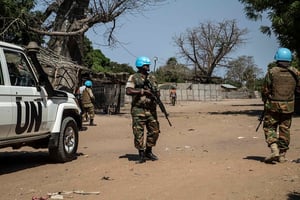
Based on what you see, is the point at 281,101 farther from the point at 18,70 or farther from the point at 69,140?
the point at 18,70

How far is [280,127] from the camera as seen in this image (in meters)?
8.05

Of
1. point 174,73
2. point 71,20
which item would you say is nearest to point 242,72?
point 174,73

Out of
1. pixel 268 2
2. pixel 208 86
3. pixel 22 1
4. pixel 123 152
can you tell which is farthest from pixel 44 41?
pixel 208 86

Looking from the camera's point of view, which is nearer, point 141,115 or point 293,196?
point 293,196

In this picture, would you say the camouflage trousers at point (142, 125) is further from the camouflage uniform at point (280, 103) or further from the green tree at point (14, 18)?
the green tree at point (14, 18)

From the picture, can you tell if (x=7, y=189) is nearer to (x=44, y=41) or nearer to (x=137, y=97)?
(x=137, y=97)

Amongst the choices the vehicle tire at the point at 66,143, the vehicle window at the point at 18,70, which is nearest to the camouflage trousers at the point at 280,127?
the vehicle tire at the point at 66,143

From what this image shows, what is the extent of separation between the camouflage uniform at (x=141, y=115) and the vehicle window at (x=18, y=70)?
173 centimetres

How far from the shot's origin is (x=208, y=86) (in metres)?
64.5

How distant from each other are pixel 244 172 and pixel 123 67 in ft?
205

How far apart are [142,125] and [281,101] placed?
2401 mm

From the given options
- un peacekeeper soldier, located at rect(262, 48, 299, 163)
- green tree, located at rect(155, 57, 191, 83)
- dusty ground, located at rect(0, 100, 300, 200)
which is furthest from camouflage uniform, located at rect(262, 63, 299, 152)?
green tree, located at rect(155, 57, 191, 83)

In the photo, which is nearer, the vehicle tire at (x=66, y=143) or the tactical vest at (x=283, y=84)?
the tactical vest at (x=283, y=84)

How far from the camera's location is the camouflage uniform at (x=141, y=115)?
8.37 m
